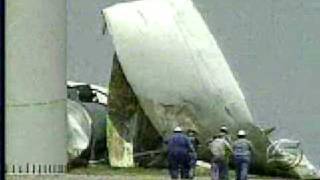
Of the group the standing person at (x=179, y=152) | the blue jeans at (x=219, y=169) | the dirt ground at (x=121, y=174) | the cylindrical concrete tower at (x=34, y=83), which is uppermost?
the cylindrical concrete tower at (x=34, y=83)

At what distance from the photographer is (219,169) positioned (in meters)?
24.9

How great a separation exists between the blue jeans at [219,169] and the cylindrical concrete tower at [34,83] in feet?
12.4

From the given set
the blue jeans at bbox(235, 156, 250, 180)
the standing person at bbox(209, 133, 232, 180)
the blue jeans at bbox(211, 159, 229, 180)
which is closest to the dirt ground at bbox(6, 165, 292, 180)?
the blue jeans at bbox(211, 159, 229, 180)

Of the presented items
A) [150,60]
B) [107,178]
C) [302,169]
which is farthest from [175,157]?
→ [302,169]

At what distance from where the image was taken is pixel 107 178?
27.1 m

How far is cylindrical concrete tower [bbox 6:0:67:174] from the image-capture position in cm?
2281

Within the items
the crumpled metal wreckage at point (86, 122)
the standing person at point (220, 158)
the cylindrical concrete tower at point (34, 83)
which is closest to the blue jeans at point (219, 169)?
the standing person at point (220, 158)

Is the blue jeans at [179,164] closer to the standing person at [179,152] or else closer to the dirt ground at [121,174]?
the standing person at [179,152]

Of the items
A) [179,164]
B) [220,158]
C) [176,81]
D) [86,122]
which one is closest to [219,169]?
[220,158]

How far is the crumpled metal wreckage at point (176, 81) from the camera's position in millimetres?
32812

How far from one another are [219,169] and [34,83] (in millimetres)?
5045

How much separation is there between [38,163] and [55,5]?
3526 mm

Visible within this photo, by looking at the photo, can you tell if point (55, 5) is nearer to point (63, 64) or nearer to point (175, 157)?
point (63, 64)

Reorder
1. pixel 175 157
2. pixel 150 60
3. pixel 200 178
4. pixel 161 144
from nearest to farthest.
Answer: pixel 175 157 → pixel 200 178 → pixel 150 60 → pixel 161 144
